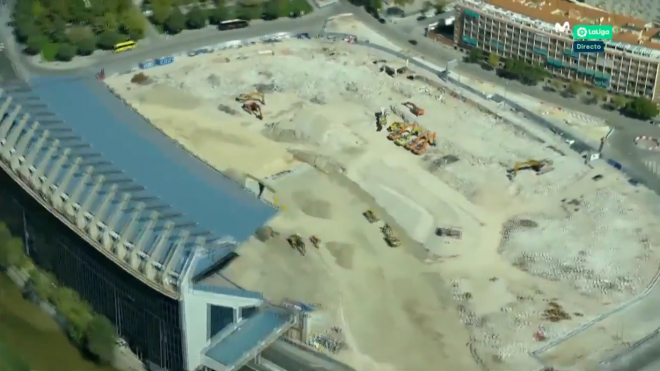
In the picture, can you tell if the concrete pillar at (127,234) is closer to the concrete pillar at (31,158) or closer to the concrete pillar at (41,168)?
the concrete pillar at (41,168)

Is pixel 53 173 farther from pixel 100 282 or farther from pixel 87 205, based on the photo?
pixel 100 282

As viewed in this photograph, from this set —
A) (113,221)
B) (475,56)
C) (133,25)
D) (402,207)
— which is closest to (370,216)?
(402,207)

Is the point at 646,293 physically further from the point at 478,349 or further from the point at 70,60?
the point at 70,60

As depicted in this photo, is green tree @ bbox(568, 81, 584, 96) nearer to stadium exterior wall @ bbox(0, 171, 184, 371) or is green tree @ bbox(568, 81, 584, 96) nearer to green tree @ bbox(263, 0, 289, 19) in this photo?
green tree @ bbox(263, 0, 289, 19)

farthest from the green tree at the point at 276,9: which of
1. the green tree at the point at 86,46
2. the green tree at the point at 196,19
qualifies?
the green tree at the point at 86,46

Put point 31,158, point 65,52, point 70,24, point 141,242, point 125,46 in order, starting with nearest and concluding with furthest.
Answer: point 141,242
point 31,158
point 65,52
point 125,46
point 70,24
